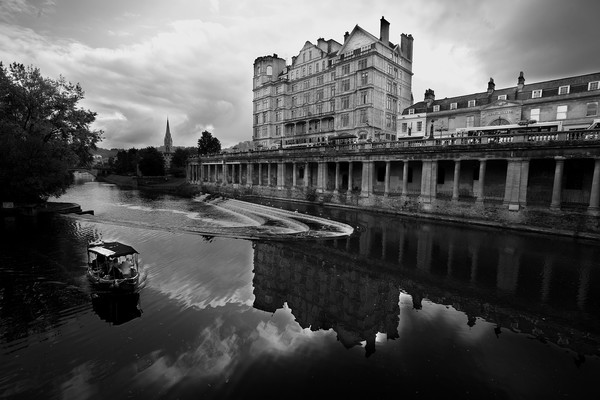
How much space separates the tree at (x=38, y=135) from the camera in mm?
34625

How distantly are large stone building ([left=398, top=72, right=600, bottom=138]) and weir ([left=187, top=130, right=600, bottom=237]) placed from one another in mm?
6440

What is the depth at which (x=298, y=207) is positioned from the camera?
43938 millimetres

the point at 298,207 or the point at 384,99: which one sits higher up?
the point at 384,99

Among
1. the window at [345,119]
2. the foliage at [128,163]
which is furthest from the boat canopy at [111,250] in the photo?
the foliage at [128,163]

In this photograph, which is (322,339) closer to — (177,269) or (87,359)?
(87,359)

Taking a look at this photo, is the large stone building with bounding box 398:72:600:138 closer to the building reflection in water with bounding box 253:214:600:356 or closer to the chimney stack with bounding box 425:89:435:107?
the chimney stack with bounding box 425:89:435:107

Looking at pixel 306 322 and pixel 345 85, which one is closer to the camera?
pixel 306 322

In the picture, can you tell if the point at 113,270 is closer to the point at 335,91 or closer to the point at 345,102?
the point at 345,102

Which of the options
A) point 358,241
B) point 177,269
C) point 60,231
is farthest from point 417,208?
point 60,231

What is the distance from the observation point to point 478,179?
35469 millimetres

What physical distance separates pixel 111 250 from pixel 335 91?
175 ft

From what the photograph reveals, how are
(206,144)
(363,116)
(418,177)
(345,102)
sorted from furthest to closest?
(206,144) → (345,102) → (363,116) → (418,177)

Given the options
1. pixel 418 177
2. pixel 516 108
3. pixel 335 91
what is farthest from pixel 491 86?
pixel 335 91

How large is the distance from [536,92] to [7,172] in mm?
66081
